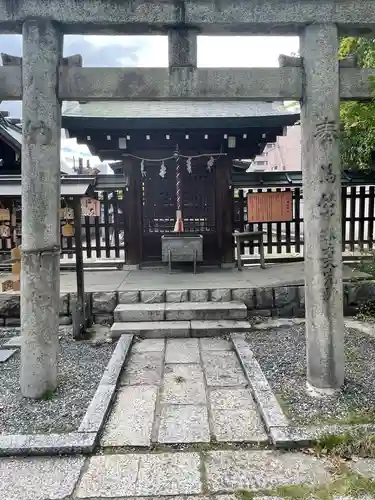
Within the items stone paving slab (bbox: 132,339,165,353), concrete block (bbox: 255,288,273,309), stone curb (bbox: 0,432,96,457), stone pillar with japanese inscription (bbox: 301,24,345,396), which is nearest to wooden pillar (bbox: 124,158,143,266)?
concrete block (bbox: 255,288,273,309)

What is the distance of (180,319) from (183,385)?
7.12ft

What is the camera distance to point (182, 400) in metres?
4.13

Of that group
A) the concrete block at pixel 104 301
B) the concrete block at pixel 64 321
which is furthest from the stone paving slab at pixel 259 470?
the concrete block at pixel 64 321

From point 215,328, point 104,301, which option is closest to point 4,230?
point 104,301

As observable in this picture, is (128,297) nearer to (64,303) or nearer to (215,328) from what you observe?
(64,303)

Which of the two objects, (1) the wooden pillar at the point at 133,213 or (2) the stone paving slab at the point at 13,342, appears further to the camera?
(1) the wooden pillar at the point at 133,213

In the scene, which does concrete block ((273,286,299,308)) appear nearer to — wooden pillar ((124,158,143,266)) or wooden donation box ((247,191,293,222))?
wooden donation box ((247,191,293,222))

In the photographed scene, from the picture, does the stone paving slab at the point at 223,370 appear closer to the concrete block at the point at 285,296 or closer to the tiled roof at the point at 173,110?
the concrete block at the point at 285,296

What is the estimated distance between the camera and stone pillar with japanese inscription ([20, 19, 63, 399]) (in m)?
3.91

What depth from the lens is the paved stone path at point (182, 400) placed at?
11.3 feet

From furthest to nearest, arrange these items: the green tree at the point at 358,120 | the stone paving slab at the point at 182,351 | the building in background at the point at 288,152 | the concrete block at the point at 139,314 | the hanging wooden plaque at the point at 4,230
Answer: the building in background at the point at 288,152
the hanging wooden plaque at the point at 4,230
the concrete block at the point at 139,314
the stone paving slab at the point at 182,351
the green tree at the point at 358,120

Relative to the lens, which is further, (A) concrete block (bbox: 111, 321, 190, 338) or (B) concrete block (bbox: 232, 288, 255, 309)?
(B) concrete block (bbox: 232, 288, 255, 309)

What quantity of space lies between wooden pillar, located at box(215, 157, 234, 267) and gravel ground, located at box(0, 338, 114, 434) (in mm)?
4965

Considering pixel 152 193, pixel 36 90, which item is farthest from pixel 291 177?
pixel 36 90
